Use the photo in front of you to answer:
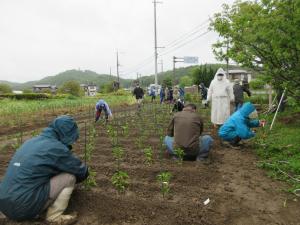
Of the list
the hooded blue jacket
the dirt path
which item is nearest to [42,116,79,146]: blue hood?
the dirt path

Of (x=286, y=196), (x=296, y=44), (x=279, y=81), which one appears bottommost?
(x=286, y=196)

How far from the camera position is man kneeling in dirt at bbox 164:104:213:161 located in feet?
20.0

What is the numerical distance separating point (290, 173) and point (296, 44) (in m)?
2.29

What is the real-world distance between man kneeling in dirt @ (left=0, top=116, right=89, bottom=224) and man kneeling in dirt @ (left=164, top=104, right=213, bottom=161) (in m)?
2.49

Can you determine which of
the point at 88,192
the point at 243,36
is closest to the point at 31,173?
the point at 88,192

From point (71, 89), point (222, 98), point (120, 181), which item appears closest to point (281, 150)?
point (222, 98)

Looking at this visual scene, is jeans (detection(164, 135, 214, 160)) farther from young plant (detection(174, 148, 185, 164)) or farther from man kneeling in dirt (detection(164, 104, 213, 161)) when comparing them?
young plant (detection(174, 148, 185, 164))

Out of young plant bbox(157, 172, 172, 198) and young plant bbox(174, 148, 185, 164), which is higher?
young plant bbox(174, 148, 185, 164)

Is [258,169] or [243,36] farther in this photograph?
[243,36]

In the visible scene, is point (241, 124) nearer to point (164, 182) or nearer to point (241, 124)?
point (241, 124)

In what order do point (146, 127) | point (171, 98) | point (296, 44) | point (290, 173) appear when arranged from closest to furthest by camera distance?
point (290, 173) → point (296, 44) → point (146, 127) → point (171, 98)

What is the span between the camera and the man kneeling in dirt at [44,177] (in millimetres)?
3562

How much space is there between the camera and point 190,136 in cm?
609

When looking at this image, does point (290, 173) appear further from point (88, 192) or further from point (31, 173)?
point (31, 173)
